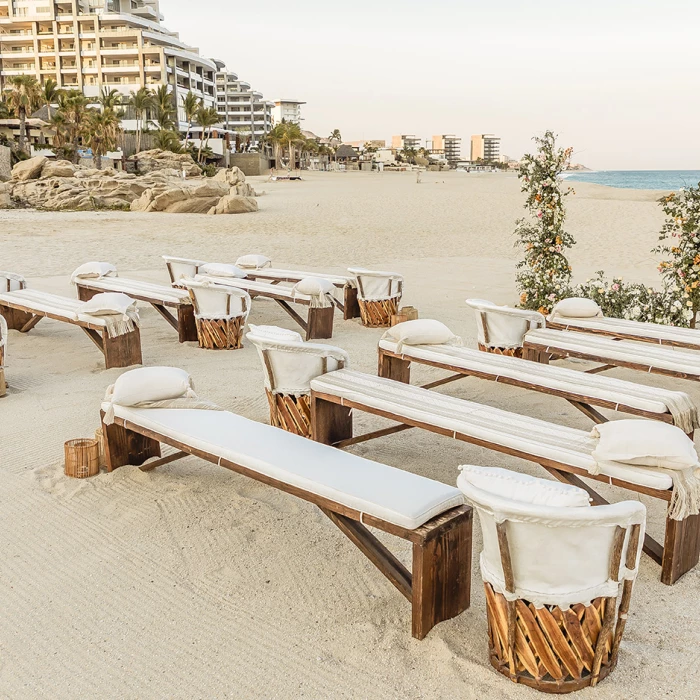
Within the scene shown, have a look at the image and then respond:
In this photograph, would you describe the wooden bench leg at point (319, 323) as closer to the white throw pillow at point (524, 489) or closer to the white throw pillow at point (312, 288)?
the white throw pillow at point (312, 288)

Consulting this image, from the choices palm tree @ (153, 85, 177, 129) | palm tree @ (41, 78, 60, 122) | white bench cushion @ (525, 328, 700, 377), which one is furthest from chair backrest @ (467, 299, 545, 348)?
palm tree @ (153, 85, 177, 129)

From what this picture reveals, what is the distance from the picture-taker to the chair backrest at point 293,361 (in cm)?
374

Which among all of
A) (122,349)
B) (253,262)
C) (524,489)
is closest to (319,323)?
(122,349)

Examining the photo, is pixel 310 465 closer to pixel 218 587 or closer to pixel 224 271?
pixel 218 587

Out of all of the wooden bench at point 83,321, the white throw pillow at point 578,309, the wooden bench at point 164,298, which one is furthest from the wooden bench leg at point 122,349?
the white throw pillow at point 578,309

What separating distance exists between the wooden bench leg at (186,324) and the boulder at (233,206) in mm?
15107

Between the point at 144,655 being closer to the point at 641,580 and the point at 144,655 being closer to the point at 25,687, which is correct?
the point at 25,687

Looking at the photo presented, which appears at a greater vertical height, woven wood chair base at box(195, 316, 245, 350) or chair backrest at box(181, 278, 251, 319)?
chair backrest at box(181, 278, 251, 319)

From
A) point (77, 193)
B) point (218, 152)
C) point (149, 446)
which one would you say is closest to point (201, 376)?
point (149, 446)

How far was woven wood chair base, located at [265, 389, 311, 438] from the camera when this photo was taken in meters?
3.89

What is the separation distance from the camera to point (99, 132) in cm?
3828

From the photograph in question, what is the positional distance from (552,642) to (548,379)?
194 cm

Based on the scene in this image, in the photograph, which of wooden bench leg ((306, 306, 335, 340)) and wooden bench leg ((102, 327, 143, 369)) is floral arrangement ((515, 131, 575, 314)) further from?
wooden bench leg ((102, 327, 143, 369))

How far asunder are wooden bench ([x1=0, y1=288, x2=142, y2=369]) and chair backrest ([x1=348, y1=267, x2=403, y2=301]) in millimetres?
2280
